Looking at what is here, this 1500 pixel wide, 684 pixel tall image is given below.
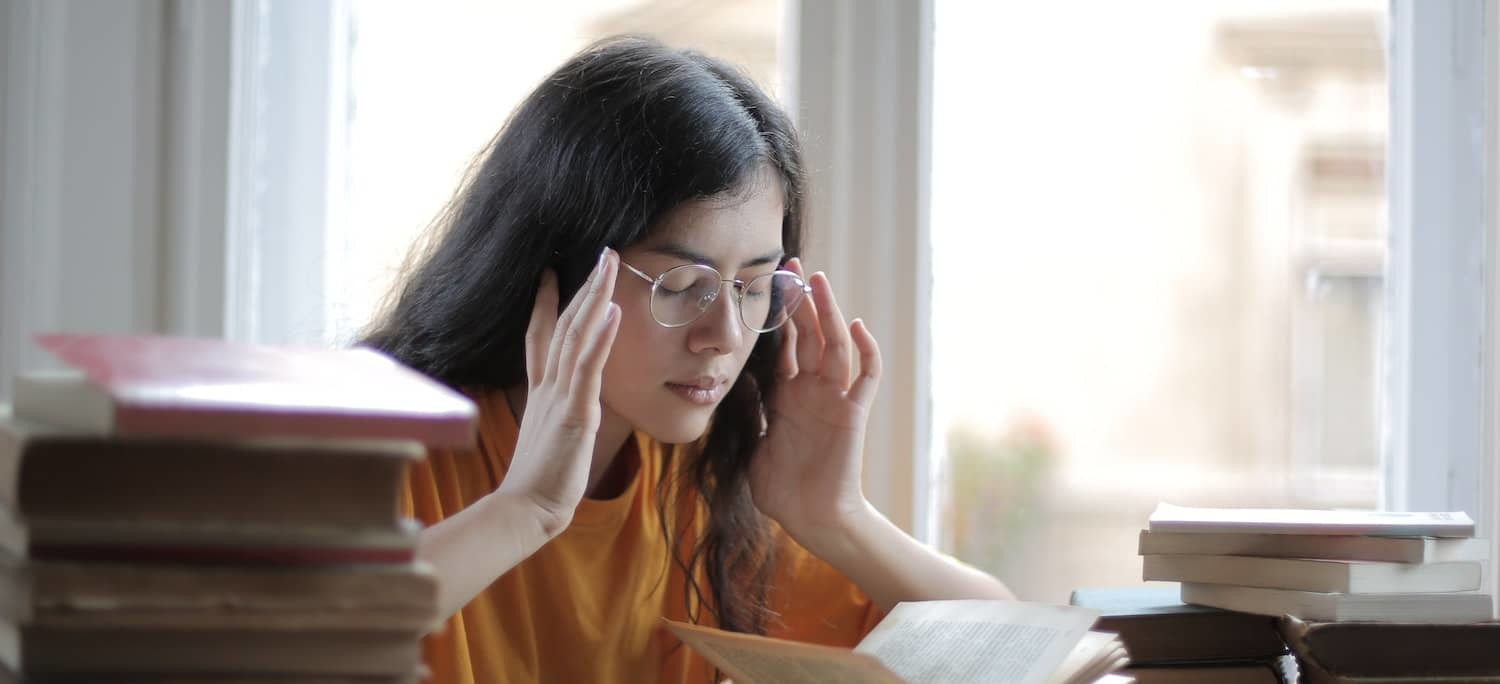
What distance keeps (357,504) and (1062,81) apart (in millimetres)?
1462

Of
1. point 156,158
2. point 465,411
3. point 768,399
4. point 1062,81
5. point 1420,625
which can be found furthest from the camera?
point 1062,81

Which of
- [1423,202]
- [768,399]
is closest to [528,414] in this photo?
[768,399]

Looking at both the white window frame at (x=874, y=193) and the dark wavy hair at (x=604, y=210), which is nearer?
the dark wavy hair at (x=604, y=210)

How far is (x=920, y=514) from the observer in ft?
5.98

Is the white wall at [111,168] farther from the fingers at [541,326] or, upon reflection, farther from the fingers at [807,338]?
the fingers at [807,338]

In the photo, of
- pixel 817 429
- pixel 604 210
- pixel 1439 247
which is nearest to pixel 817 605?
pixel 817 429

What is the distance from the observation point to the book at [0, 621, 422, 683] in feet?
2.11

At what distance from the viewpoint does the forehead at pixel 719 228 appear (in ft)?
4.22

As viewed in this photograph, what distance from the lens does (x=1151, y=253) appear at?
188 cm

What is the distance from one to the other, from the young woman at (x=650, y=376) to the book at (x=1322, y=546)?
28 centimetres

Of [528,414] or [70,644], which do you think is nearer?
[70,644]

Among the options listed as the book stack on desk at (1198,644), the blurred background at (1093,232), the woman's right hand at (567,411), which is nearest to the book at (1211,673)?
the book stack on desk at (1198,644)

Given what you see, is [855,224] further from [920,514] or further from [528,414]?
[528,414]

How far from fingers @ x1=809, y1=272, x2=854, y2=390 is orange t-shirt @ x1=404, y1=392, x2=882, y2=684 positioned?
22 centimetres
